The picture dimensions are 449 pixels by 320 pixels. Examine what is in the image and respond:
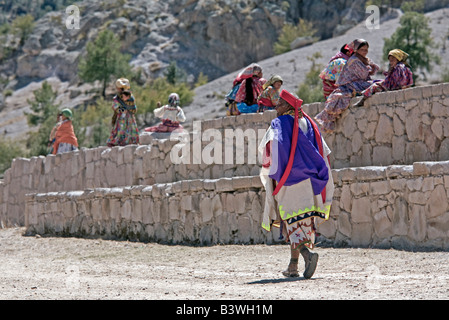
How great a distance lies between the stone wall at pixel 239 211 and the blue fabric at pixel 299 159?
1.81 m

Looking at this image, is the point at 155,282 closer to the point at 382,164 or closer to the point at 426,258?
the point at 426,258

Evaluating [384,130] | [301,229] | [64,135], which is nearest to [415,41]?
[64,135]

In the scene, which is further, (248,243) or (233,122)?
(233,122)

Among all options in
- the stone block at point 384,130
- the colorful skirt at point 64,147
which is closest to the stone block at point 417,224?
the stone block at point 384,130

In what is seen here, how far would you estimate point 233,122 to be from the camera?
9945 mm

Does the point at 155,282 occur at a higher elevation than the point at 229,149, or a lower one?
lower

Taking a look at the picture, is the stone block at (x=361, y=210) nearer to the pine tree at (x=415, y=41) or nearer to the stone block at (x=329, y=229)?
the stone block at (x=329, y=229)

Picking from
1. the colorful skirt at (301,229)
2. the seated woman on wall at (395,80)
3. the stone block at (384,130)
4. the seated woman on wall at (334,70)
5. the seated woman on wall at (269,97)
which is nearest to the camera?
the colorful skirt at (301,229)

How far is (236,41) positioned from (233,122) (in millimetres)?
46675

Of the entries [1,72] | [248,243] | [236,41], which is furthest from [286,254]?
[1,72]

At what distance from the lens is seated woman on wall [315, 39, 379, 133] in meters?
8.91

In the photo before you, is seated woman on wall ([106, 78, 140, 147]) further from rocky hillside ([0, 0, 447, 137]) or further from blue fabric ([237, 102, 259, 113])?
rocky hillside ([0, 0, 447, 137])

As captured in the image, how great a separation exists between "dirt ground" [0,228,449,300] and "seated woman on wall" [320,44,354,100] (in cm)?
256

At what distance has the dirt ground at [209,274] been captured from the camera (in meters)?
4.90
